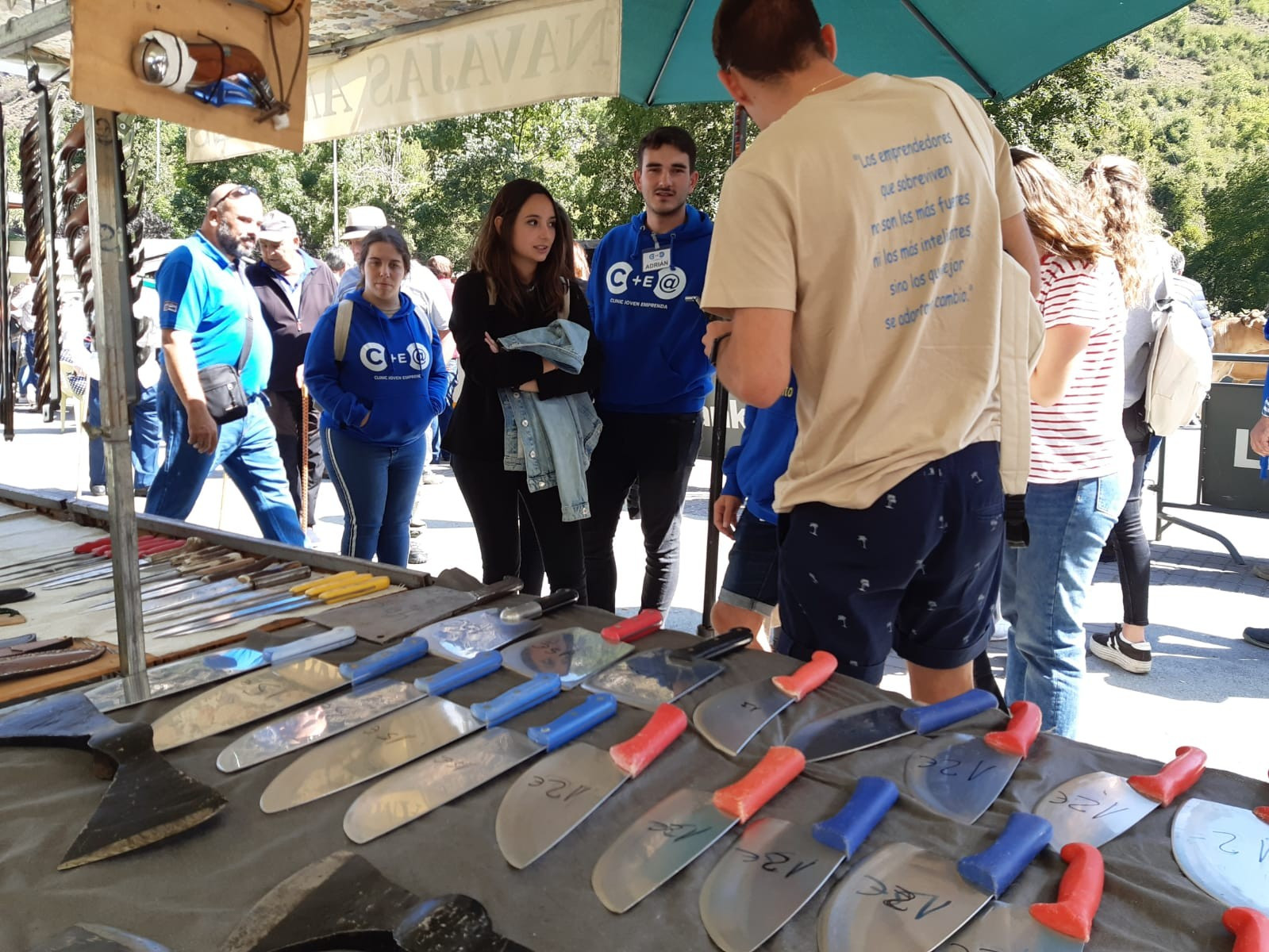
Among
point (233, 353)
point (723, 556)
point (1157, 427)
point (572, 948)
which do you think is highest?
point (233, 353)

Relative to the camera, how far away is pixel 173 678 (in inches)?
55.0

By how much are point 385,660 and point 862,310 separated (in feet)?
3.10

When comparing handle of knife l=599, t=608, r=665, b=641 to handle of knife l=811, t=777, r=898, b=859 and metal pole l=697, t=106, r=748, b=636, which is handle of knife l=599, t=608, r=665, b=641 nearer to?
handle of knife l=811, t=777, r=898, b=859

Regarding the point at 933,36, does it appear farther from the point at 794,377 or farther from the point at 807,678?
the point at 807,678

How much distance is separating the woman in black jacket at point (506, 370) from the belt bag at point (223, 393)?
4.20ft

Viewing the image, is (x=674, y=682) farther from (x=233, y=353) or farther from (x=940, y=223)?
(x=233, y=353)

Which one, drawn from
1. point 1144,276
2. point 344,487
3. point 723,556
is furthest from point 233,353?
point 1144,276

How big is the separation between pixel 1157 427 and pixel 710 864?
3.38 m

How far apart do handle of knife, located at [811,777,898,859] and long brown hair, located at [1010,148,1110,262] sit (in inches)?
65.8

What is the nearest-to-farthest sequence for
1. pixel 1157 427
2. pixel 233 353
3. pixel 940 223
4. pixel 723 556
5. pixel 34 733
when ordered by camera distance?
pixel 34 733 < pixel 940 223 < pixel 1157 427 < pixel 233 353 < pixel 723 556

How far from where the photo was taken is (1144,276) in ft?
8.95

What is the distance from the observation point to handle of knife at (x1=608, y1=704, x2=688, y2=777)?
113cm

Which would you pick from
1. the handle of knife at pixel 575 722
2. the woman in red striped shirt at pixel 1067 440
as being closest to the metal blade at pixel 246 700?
the handle of knife at pixel 575 722

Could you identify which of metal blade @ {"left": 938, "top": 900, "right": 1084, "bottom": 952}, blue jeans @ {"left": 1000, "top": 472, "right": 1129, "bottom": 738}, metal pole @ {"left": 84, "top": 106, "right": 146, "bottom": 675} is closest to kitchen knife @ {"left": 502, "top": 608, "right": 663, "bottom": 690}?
metal pole @ {"left": 84, "top": 106, "right": 146, "bottom": 675}
